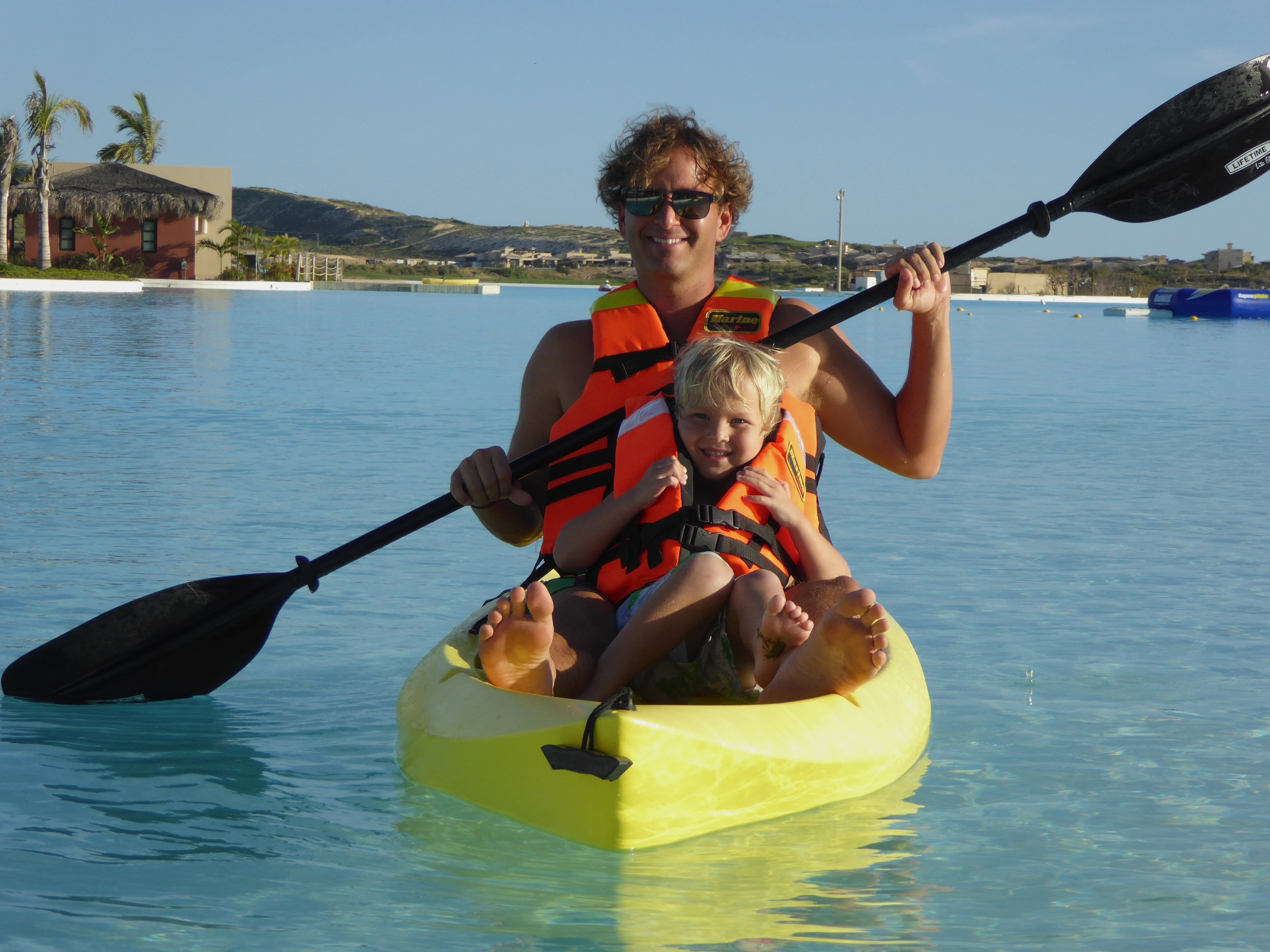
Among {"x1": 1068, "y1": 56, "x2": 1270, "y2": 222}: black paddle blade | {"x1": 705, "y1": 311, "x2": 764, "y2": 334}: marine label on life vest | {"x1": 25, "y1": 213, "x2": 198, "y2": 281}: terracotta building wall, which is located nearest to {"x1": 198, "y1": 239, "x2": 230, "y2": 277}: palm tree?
{"x1": 25, "y1": 213, "x2": 198, "y2": 281}: terracotta building wall

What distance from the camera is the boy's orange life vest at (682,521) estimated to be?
2572mm

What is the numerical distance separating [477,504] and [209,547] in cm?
268

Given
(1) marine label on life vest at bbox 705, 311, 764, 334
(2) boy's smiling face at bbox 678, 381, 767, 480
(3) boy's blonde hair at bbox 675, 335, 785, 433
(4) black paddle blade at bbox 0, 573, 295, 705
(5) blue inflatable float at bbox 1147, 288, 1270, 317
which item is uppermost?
(5) blue inflatable float at bbox 1147, 288, 1270, 317

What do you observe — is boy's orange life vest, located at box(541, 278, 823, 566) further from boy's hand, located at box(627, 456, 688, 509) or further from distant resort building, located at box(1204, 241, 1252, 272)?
distant resort building, located at box(1204, 241, 1252, 272)

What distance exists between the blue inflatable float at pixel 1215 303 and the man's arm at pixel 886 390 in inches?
1354

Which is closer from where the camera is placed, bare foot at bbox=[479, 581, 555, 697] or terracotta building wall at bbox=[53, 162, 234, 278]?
bare foot at bbox=[479, 581, 555, 697]

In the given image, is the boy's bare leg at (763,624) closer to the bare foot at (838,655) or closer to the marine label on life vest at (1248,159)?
the bare foot at (838,655)

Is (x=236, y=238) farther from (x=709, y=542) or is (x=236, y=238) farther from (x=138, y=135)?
(x=709, y=542)

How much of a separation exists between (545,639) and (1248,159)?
2.40 m

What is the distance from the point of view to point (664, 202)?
2938 mm

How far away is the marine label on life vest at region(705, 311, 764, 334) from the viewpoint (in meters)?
3.01

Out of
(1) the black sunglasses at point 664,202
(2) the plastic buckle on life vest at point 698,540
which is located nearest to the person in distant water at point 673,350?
(1) the black sunglasses at point 664,202

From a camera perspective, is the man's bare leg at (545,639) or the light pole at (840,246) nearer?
the man's bare leg at (545,639)

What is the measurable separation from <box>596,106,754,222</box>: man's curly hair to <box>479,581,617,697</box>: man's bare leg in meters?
0.98
